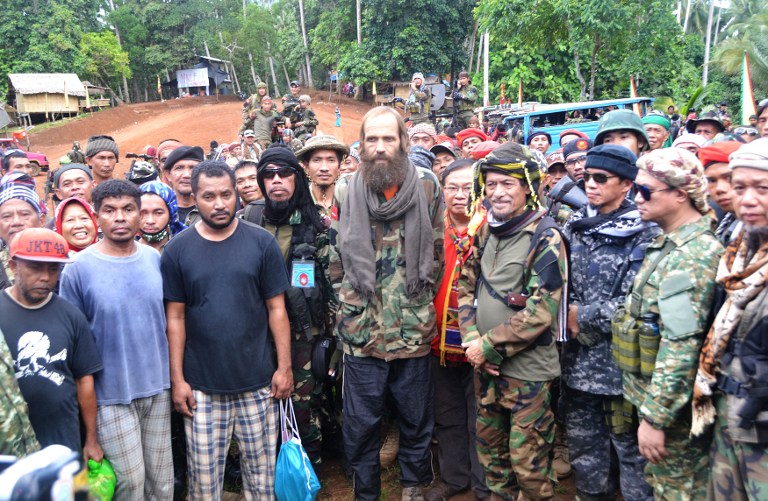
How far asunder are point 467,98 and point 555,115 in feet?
14.1

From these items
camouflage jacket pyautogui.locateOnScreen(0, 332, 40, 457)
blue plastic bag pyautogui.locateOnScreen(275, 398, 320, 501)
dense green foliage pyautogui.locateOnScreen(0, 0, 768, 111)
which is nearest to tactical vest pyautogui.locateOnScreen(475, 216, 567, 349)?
blue plastic bag pyautogui.locateOnScreen(275, 398, 320, 501)

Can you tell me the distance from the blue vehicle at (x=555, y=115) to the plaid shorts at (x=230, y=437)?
11.8 m

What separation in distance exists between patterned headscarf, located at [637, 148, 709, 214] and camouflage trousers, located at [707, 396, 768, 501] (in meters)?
0.96

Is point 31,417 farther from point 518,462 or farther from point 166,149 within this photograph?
point 166,149

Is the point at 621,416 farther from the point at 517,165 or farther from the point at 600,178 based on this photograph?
the point at 517,165

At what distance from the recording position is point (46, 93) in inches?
1319

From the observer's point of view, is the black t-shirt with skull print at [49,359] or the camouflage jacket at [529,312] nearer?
the black t-shirt with skull print at [49,359]

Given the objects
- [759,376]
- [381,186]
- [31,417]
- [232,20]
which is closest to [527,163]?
[381,186]

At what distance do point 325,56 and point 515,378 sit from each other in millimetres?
39414

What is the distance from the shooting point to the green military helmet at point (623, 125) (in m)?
4.36

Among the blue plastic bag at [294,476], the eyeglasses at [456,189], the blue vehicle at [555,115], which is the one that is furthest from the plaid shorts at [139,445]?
the blue vehicle at [555,115]

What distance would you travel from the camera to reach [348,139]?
83.3 ft

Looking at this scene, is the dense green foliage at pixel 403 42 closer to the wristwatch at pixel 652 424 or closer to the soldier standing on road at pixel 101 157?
the soldier standing on road at pixel 101 157

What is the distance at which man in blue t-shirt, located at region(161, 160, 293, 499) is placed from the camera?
326 cm
